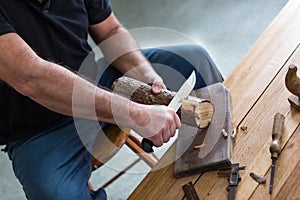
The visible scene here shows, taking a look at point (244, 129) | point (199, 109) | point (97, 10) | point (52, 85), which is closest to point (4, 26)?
point (52, 85)

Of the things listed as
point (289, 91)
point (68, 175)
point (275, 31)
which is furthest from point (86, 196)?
point (275, 31)

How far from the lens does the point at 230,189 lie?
3.43ft

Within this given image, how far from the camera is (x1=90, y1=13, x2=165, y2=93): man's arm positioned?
1385 millimetres

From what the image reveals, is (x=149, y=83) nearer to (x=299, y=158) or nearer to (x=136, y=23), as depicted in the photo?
(x=299, y=158)

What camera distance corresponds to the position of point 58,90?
1.13 meters

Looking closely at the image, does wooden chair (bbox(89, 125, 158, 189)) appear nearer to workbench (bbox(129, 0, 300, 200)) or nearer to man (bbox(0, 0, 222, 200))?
man (bbox(0, 0, 222, 200))

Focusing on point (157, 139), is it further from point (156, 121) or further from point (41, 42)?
point (41, 42)

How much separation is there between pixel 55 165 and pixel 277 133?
57 cm

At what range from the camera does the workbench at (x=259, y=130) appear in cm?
104

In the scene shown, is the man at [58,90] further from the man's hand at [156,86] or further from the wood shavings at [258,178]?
the wood shavings at [258,178]

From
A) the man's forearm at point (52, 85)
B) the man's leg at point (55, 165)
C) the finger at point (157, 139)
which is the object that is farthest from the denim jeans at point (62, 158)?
the finger at point (157, 139)

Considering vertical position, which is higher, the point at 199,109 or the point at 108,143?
the point at 199,109

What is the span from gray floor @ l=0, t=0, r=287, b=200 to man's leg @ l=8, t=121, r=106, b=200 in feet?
2.43

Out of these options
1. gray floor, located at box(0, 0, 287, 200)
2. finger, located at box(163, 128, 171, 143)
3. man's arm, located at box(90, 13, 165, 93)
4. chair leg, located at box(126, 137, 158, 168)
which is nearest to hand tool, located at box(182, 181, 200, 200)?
finger, located at box(163, 128, 171, 143)
